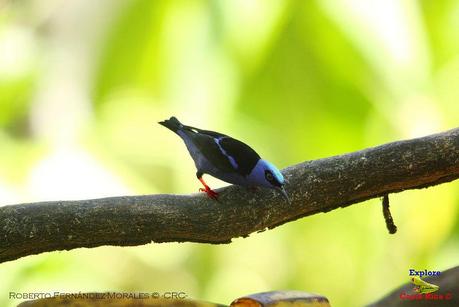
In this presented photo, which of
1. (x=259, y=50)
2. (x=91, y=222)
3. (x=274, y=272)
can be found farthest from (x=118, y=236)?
(x=259, y=50)

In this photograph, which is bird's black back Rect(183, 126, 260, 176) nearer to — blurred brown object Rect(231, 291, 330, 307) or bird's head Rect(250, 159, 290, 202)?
bird's head Rect(250, 159, 290, 202)

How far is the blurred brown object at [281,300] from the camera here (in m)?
2.25

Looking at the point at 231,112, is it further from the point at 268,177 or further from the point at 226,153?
the point at 268,177

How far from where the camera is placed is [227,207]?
2996 mm

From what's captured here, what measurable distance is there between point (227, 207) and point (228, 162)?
0.99 ft

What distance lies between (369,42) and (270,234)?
2247 mm

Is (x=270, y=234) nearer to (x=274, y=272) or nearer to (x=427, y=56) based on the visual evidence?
(x=274, y=272)

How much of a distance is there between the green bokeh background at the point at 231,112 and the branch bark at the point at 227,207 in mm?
3986

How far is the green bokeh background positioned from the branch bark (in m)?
3.99

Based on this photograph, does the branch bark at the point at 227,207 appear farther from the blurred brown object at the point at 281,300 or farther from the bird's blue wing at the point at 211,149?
the blurred brown object at the point at 281,300

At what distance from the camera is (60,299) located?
2.37 meters

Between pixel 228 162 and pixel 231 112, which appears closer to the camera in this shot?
pixel 228 162

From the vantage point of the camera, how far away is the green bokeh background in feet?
23.9

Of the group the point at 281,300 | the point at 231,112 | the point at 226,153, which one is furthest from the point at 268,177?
the point at 231,112
